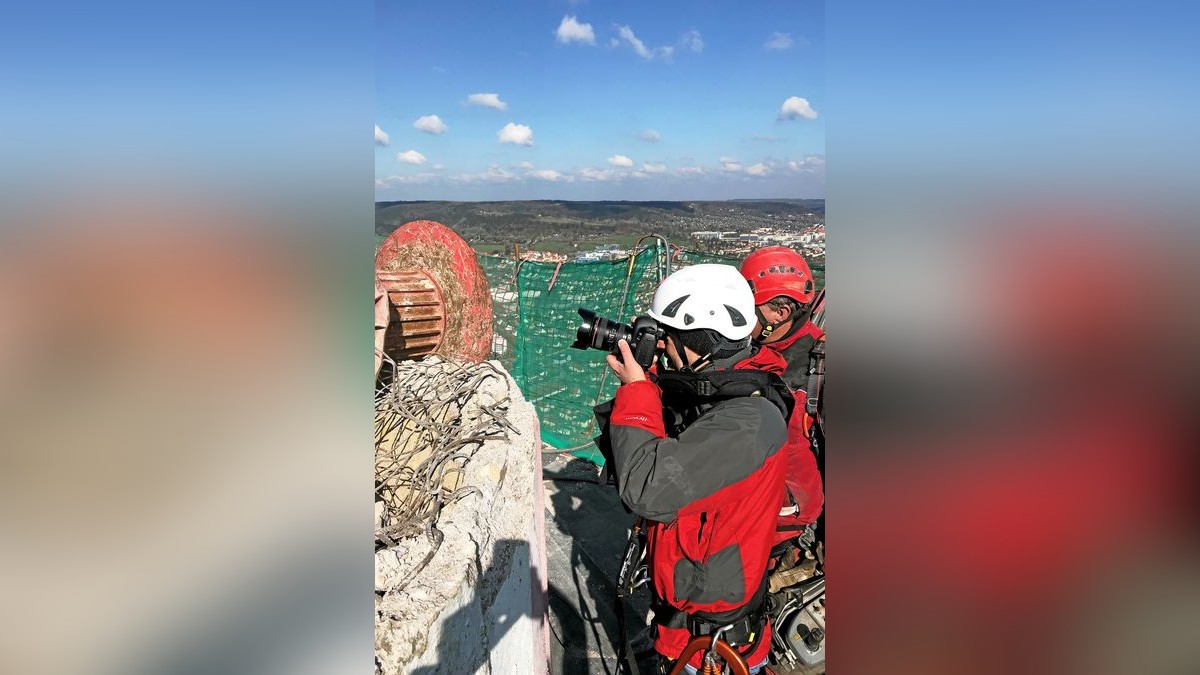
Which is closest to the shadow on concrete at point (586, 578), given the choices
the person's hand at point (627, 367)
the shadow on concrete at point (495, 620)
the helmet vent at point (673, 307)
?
the shadow on concrete at point (495, 620)

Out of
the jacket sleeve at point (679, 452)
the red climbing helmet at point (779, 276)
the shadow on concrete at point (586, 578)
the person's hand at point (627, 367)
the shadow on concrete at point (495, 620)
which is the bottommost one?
the shadow on concrete at point (586, 578)

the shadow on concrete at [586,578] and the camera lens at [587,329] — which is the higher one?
the camera lens at [587,329]

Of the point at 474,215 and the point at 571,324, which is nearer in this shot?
the point at 474,215

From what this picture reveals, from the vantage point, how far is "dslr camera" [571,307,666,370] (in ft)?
8.20

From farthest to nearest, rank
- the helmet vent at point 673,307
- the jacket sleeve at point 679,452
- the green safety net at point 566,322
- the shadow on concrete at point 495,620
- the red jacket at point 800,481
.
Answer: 1. the green safety net at point 566,322
2. the red jacket at point 800,481
3. the helmet vent at point 673,307
4. the jacket sleeve at point 679,452
5. the shadow on concrete at point 495,620

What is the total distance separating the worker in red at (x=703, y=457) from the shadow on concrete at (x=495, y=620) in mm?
624

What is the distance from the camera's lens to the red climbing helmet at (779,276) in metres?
4.62

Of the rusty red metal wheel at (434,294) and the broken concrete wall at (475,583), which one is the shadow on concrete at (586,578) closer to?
the broken concrete wall at (475,583)

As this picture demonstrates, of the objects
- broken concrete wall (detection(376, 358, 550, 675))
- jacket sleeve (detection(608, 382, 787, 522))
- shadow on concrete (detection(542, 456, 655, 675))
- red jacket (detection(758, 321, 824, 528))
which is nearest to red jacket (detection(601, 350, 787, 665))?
jacket sleeve (detection(608, 382, 787, 522))

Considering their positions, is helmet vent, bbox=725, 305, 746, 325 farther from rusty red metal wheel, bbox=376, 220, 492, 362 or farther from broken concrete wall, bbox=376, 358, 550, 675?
rusty red metal wheel, bbox=376, 220, 492, 362
